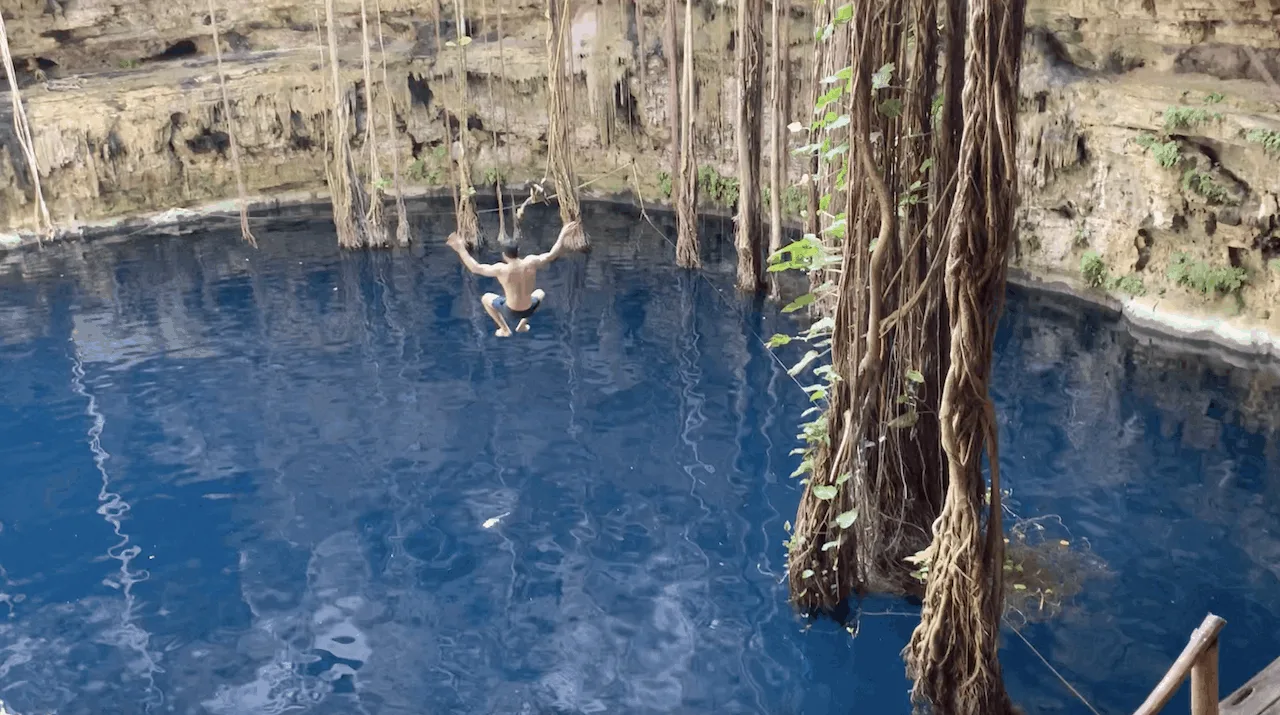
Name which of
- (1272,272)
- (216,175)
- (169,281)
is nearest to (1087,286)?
(1272,272)

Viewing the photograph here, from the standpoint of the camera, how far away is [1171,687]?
2.83 meters

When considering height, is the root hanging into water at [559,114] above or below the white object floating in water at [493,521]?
above

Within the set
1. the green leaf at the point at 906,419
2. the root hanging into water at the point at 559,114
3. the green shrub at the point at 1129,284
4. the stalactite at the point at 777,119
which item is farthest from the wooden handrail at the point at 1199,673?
the root hanging into water at the point at 559,114

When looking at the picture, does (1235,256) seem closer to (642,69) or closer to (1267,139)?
(1267,139)

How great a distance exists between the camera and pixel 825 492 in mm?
4887

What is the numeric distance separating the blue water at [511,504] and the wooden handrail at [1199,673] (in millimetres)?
2317

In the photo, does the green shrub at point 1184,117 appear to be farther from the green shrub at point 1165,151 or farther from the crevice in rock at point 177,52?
the crevice in rock at point 177,52

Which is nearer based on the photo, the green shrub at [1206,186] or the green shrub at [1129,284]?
the green shrub at [1206,186]

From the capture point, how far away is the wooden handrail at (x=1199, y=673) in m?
2.76

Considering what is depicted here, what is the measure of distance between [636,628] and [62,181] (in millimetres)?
11633

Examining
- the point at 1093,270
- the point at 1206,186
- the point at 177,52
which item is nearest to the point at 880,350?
the point at 1206,186

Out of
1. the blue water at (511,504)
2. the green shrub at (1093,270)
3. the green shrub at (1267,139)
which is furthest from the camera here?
the green shrub at (1093,270)

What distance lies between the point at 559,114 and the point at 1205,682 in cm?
956

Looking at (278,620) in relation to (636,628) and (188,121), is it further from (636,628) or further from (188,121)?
(188,121)
